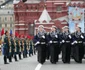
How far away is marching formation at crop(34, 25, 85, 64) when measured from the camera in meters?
23.5

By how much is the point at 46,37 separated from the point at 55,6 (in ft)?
205

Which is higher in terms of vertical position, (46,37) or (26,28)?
(46,37)

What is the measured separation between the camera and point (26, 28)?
85.7m

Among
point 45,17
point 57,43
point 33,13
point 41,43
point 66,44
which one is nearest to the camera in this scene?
point 41,43

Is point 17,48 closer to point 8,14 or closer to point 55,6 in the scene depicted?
point 55,6

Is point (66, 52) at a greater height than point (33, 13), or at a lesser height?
greater

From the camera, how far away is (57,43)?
2375 centimetres

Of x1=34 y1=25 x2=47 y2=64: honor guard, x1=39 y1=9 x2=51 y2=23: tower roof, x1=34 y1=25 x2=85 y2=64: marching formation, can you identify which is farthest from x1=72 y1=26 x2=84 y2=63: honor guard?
x1=39 y1=9 x2=51 y2=23: tower roof

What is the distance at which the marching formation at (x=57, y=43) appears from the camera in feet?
77.1

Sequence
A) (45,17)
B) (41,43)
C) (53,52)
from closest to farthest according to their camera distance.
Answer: (41,43) < (53,52) < (45,17)

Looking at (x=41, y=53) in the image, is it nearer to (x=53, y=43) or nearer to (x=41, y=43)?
(x=41, y=43)

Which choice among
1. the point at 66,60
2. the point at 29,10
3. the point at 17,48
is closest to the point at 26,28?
the point at 29,10

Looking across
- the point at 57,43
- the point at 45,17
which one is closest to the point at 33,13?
the point at 45,17

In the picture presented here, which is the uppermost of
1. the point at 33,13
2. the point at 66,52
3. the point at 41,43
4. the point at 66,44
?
the point at 41,43
